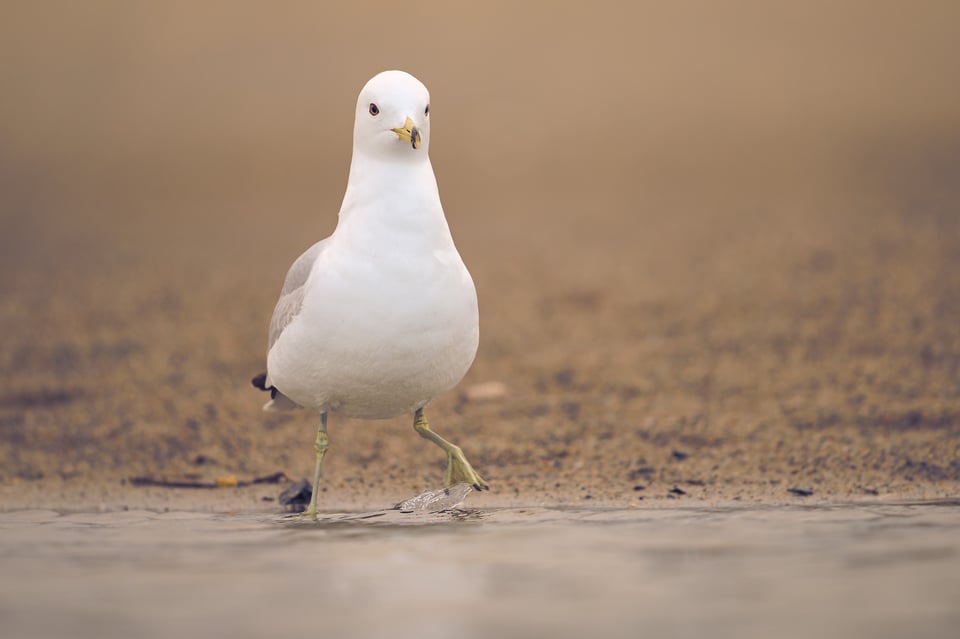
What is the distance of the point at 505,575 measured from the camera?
414cm

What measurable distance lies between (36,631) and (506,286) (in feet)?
22.9

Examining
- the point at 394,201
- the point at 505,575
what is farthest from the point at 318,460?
the point at 505,575

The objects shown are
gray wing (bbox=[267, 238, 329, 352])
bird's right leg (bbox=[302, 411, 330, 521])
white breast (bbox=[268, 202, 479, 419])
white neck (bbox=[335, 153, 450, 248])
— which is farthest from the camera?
bird's right leg (bbox=[302, 411, 330, 521])

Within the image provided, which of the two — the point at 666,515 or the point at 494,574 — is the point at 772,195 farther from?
the point at 494,574

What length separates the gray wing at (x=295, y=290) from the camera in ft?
16.9

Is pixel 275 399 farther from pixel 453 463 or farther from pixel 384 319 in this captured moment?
pixel 384 319

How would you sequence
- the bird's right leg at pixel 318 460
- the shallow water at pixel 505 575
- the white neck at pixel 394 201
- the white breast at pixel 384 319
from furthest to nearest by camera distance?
1. the bird's right leg at pixel 318 460
2. the white neck at pixel 394 201
3. the white breast at pixel 384 319
4. the shallow water at pixel 505 575

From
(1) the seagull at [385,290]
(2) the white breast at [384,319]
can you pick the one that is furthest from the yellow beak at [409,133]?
(2) the white breast at [384,319]

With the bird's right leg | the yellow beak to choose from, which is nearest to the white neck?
the yellow beak

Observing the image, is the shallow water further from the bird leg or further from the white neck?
the white neck

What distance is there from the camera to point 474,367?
838cm

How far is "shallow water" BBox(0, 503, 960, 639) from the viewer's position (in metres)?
3.62

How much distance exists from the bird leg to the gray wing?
25.9 inches

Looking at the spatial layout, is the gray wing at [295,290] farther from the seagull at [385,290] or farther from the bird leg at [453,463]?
the bird leg at [453,463]
